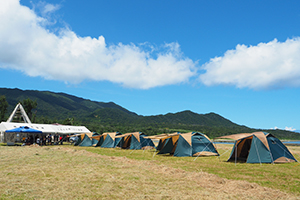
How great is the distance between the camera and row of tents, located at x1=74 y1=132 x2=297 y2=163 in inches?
567

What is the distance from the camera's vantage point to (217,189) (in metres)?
7.30

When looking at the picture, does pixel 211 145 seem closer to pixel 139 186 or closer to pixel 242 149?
pixel 242 149

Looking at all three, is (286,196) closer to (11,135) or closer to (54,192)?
(54,192)

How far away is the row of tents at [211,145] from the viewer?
1440 centimetres

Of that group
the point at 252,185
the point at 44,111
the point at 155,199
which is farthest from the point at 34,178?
the point at 44,111

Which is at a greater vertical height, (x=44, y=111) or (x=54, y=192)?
(x=44, y=111)

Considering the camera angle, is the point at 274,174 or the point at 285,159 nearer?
the point at 274,174

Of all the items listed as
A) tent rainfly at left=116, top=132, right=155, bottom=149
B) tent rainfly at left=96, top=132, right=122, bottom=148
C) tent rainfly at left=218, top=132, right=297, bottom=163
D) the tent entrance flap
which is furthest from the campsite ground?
tent rainfly at left=96, top=132, right=122, bottom=148

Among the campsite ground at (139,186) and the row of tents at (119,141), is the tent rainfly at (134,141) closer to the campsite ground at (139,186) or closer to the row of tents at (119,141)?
the row of tents at (119,141)

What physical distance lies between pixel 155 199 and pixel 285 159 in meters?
11.9

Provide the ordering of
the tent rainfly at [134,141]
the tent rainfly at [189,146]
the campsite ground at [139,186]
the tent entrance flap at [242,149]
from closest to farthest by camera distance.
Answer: the campsite ground at [139,186], the tent entrance flap at [242,149], the tent rainfly at [189,146], the tent rainfly at [134,141]

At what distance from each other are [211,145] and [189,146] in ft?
7.57

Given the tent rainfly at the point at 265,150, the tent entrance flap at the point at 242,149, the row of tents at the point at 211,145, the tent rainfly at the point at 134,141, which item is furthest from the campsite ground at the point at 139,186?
the tent rainfly at the point at 134,141

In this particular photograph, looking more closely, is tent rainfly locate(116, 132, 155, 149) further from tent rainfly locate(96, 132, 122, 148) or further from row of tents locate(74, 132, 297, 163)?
tent rainfly locate(96, 132, 122, 148)
